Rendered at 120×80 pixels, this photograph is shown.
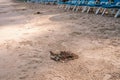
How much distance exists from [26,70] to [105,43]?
2112 millimetres

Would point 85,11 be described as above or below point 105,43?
→ below

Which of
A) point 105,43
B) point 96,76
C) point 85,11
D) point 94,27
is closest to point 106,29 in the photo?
point 94,27

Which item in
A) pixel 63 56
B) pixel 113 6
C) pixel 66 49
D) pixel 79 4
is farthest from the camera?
pixel 79 4

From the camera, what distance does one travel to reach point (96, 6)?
10.9 m

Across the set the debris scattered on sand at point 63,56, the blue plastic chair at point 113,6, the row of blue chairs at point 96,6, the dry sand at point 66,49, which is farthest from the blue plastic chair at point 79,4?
the debris scattered on sand at point 63,56

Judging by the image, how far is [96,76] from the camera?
3785 mm

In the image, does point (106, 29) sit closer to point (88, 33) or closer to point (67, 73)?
point (88, 33)

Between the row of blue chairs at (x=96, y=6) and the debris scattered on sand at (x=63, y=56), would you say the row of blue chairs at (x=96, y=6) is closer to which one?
the row of blue chairs at (x=96, y=6)

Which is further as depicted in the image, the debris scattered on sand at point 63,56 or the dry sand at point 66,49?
the debris scattered on sand at point 63,56

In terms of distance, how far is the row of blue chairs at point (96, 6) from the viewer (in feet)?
31.7

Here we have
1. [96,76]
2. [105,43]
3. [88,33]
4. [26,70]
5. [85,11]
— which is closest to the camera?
[96,76]

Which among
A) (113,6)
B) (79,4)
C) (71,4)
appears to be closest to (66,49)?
(113,6)

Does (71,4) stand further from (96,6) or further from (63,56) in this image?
(63,56)

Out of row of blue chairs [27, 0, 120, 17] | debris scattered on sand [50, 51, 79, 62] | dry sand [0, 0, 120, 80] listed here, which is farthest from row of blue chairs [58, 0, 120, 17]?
debris scattered on sand [50, 51, 79, 62]
